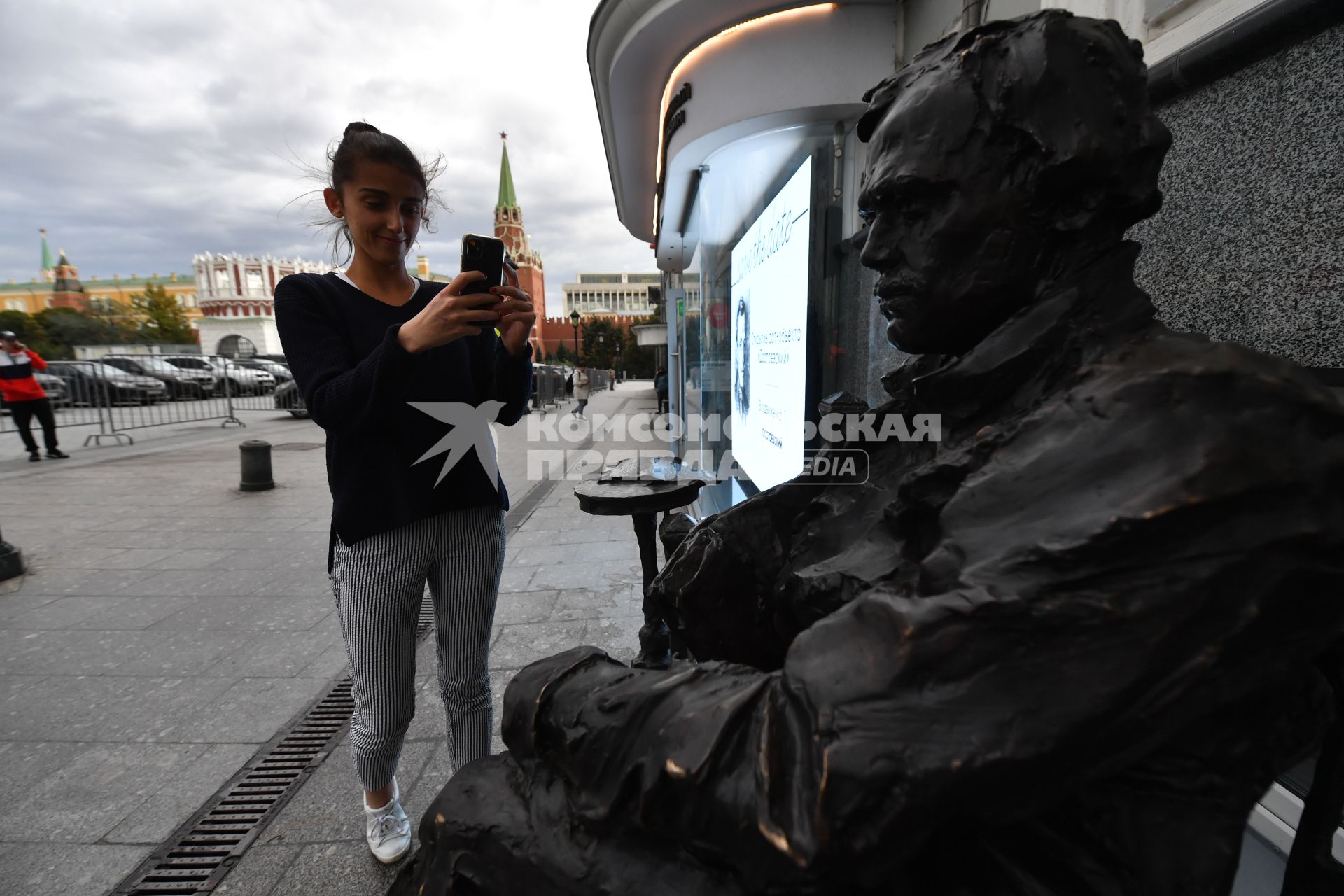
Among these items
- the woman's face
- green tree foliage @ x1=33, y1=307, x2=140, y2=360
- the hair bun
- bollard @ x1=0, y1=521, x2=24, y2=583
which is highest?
green tree foliage @ x1=33, y1=307, x2=140, y2=360

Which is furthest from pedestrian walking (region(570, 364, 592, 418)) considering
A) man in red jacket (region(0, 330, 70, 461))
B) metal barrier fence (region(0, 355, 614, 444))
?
man in red jacket (region(0, 330, 70, 461))

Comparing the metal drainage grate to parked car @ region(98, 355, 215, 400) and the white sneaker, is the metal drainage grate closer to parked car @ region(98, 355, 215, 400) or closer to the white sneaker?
the white sneaker

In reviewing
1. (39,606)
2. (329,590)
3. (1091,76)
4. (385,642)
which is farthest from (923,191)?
(39,606)

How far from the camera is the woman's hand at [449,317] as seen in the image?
1535 mm

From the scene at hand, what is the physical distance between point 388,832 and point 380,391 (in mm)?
1548

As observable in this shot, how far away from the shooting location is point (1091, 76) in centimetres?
78

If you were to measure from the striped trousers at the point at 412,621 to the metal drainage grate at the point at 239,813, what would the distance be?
0.12 meters

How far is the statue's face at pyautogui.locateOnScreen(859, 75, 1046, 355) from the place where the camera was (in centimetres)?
83

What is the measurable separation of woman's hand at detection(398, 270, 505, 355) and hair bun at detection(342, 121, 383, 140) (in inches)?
22.3

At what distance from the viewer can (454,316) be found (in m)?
1.56

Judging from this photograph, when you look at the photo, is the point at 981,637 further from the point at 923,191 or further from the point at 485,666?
the point at 485,666

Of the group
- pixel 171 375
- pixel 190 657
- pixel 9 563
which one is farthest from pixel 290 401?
pixel 190 657

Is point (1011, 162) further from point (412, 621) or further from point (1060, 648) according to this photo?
point (412, 621)

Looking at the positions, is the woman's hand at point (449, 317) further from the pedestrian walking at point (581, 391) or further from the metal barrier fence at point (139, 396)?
the pedestrian walking at point (581, 391)
